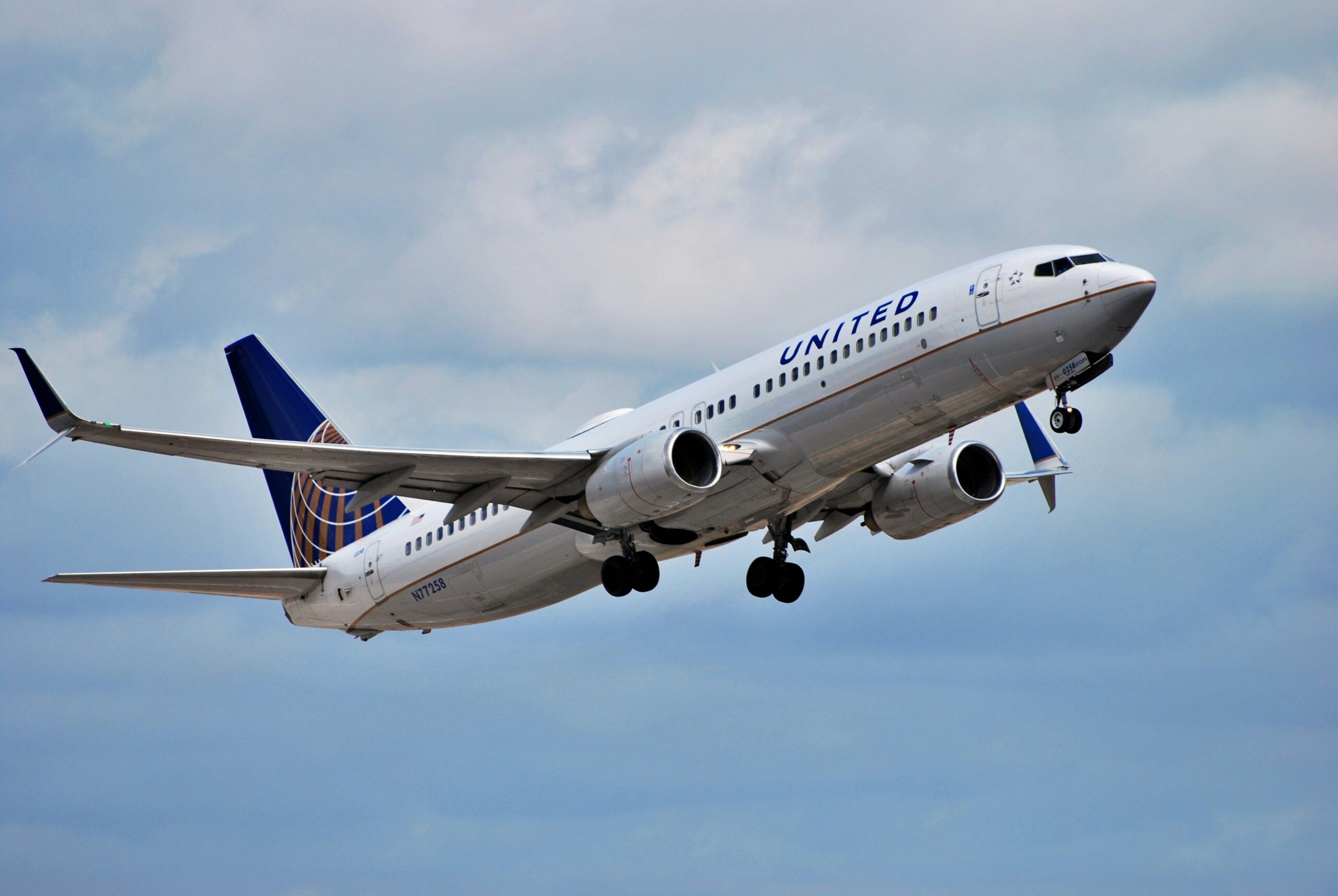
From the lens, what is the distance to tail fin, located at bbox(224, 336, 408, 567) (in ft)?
154

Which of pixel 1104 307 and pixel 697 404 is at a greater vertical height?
pixel 697 404

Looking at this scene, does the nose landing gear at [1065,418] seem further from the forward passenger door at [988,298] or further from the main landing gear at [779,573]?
the main landing gear at [779,573]

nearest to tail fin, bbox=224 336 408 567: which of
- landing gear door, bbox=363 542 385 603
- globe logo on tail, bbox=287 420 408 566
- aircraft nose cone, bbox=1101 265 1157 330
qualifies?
globe logo on tail, bbox=287 420 408 566

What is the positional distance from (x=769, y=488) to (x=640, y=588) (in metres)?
3.88

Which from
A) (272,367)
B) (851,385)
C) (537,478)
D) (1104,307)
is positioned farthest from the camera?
(272,367)

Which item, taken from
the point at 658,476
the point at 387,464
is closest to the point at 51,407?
the point at 387,464

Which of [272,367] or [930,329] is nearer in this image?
[930,329]

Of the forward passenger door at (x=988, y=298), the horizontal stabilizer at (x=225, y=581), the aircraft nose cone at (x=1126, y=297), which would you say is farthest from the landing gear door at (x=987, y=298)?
the horizontal stabilizer at (x=225, y=581)

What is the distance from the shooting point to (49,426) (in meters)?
29.7

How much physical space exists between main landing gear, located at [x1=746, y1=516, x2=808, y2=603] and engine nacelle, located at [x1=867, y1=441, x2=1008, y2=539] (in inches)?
96.5

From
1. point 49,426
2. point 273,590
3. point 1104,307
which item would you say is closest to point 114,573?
point 273,590

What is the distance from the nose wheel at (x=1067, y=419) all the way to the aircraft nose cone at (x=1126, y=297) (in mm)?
2016

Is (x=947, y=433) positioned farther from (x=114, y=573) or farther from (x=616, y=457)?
(x=114, y=573)

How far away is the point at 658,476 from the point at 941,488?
345 inches
